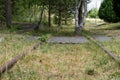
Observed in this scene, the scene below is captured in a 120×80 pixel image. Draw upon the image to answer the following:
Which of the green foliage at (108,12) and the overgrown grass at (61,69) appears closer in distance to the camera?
the overgrown grass at (61,69)

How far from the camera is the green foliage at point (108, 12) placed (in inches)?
1688

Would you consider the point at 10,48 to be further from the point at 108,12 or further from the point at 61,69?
the point at 108,12

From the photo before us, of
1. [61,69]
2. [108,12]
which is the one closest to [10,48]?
[61,69]

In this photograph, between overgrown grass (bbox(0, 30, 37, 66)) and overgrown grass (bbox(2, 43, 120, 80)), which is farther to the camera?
overgrown grass (bbox(0, 30, 37, 66))

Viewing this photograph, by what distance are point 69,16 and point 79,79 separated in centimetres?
3534

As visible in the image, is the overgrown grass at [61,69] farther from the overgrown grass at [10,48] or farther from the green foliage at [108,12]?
the green foliage at [108,12]

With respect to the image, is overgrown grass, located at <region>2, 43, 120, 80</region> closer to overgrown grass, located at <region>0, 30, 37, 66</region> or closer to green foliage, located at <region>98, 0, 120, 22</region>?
overgrown grass, located at <region>0, 30, 37, 66</region>

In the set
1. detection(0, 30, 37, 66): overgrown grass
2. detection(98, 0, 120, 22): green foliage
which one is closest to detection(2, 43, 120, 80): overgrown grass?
detection(0, 30, 37, 66): overgrown grass

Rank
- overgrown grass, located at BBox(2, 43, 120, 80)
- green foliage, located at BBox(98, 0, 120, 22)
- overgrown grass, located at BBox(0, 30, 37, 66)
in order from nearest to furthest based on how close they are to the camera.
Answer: overgrown grass, located at BBox(2, 43, 120, 80) < overgrown grass, located at BBox(0, 30, 37, 66) < green foliage, located at BBox(98, 0, 120, 22)

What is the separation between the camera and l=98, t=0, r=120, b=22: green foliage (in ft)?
141

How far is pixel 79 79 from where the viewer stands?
6160 mm

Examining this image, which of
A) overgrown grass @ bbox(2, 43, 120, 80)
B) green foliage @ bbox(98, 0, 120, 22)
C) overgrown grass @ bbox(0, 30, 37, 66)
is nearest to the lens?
overgrown grass @ bbox(2, 43, 120, 80)

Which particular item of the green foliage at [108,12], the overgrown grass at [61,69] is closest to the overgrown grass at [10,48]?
the overgrown grass at [61,69]

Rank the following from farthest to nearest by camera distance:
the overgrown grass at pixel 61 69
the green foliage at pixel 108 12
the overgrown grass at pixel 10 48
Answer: the green foliage at pixel 108 12 → the overgrown grass at pixel 10 48 → the overgrown grass at pixel 61 69
